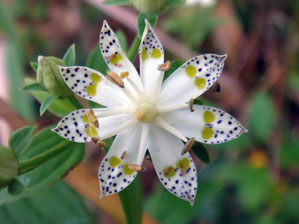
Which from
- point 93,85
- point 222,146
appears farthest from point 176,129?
point 222,146

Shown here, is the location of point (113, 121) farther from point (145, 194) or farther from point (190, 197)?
point (145, 194)

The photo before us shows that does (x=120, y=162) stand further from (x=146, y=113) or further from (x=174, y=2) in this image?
(x=174, y=2)

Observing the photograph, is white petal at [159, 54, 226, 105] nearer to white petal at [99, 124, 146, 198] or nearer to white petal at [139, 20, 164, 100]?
white petal at [139, 20, 164, 100]

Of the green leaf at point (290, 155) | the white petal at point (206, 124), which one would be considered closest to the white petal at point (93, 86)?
the white petal at point (206, 124)

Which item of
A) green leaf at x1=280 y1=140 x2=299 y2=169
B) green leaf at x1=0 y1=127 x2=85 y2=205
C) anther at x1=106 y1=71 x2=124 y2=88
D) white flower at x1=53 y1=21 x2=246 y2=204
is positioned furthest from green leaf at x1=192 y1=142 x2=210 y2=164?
green leaf at x1=280 y1=140 x2=299 y2=169

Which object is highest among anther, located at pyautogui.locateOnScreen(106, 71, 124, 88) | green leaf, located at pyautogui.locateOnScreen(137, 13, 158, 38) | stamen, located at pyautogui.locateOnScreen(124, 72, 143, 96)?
green leaf, located at pyautogui.locateOnScreen(137, 13, 158, 38)

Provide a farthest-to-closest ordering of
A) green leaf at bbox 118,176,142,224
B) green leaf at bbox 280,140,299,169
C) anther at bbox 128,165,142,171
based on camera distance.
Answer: green leaf at bbox 280,140,299,169, green leaf at bbox 118,176,142,224, anther at bbox 128,165,142,171
